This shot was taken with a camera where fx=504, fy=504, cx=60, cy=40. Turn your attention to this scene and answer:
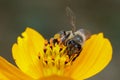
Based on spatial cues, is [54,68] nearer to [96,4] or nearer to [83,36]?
[83,36]

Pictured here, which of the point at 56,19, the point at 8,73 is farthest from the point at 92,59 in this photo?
the point at 56,19

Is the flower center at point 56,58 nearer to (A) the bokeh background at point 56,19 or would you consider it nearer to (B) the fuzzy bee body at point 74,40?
(B) the fuzzy bee body at point 74,40

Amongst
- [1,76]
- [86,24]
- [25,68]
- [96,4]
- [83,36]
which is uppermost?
[96,4]

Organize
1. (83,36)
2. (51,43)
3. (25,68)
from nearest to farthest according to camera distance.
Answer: (25,68) → (51,43) → (83,36)

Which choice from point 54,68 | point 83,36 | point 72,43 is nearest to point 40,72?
point 54,68

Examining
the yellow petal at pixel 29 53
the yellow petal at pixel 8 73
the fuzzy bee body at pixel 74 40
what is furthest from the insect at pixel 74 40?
the yellow petal at pixel 8 73

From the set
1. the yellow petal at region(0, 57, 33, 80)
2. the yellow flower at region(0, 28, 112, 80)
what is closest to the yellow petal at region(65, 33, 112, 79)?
the yellow flower at region(0, 28, 112, 80)

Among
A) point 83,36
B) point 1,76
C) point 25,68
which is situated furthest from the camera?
point 83,36
